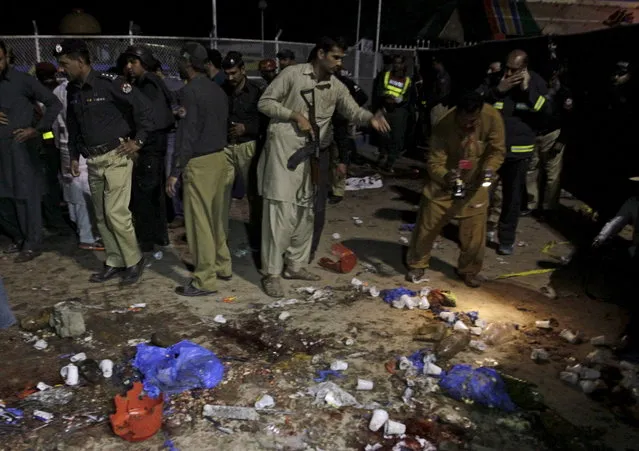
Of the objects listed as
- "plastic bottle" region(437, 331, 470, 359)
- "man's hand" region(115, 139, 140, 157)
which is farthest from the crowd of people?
"plastic bottle" region(437, 331, 470, 359)

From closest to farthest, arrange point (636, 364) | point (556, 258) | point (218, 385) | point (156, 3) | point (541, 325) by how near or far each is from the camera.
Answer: point (218, 385) < point (636, 364) < point (541, 325) < point (556, 258) < point (156, 3)

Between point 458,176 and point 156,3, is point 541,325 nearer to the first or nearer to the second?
point 458,176

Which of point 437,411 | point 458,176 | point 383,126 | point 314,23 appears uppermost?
point 314,23

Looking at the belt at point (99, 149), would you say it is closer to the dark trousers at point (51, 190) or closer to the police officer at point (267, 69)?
the dark trousers at point (51, 190)

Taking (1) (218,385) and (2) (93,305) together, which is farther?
(2) (93,305)

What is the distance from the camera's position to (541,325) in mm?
4137

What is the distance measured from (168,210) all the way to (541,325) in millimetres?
4366

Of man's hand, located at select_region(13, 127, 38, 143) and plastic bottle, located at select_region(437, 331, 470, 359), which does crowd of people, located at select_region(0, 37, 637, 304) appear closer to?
man's hand, located at select_region(13, 127, 38, 143)

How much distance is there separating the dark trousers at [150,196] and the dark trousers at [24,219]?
0.99 m

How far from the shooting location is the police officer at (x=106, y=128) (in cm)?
438

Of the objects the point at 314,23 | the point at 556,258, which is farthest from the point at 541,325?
the point at 314,23

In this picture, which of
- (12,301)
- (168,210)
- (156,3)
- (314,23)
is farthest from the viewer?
(314,23)

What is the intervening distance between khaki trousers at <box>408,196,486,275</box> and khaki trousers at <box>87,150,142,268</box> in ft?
8.54

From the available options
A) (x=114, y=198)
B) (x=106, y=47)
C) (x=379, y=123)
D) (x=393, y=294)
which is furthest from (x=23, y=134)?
(x=106, y=47)
